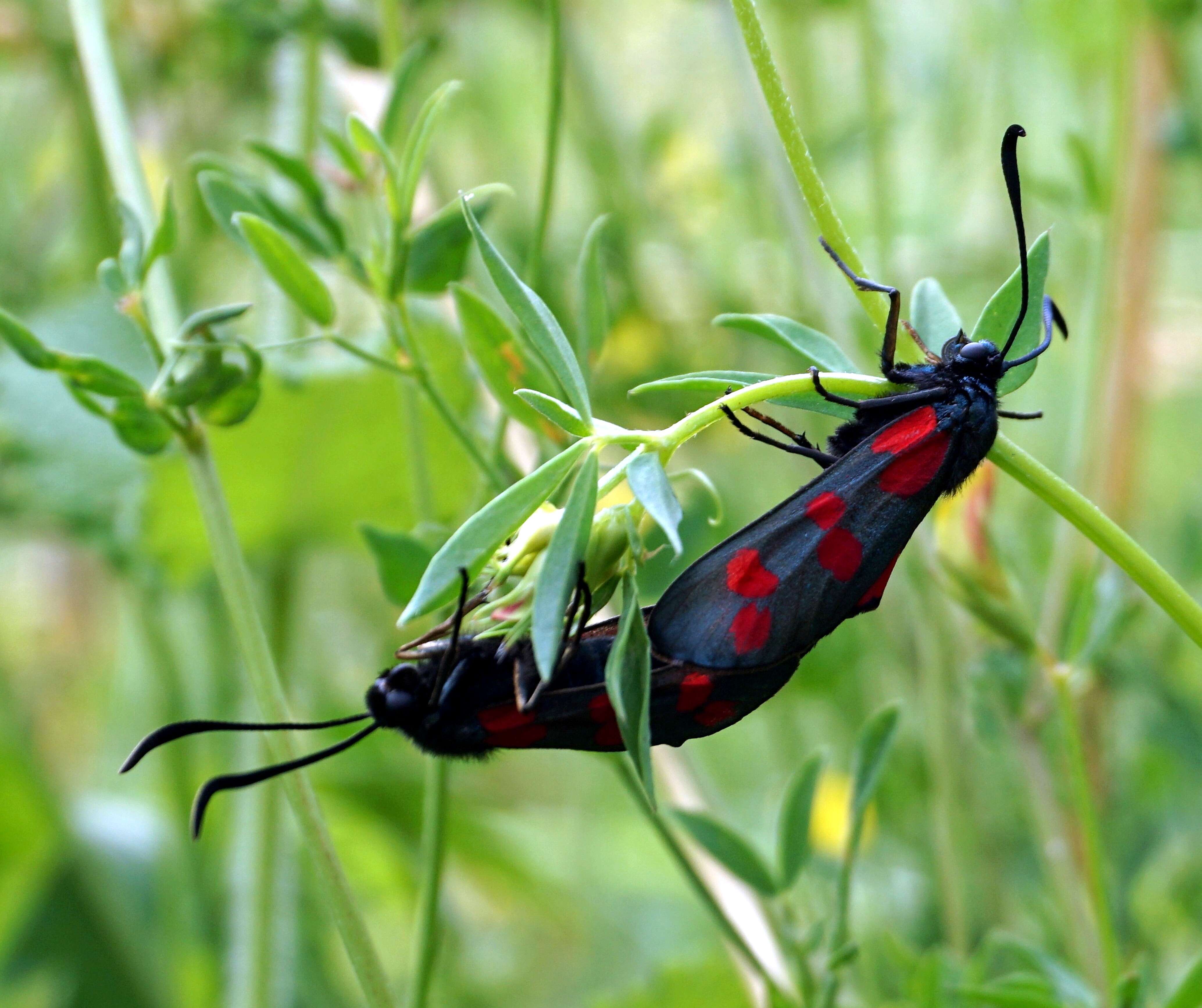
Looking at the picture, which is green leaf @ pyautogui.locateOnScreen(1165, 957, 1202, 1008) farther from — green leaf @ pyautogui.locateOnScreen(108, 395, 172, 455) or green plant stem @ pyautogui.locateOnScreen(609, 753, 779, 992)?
green leaf @ pyautogui.locateOnScreen(108, 395, 172, 455)

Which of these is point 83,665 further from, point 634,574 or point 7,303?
point 634,574

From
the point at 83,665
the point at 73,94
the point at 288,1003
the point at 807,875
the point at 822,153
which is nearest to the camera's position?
the point at 807,875

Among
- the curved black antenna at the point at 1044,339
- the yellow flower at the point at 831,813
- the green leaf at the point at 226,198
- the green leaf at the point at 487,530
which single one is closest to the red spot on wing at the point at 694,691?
the green leaf at the point at 487,530

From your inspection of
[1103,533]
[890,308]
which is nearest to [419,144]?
[890,308]

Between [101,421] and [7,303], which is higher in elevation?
[7,303]

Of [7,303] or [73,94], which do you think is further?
[7,303]

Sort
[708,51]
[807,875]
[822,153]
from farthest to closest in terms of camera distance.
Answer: [708,51] < [822,153] < [807,875]

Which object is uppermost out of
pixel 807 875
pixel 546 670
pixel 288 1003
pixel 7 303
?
pixel 7 303

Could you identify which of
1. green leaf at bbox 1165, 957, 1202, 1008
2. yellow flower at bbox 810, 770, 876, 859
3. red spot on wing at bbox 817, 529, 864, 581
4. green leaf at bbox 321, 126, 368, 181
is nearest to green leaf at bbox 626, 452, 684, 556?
red spot on wing at bbox 817, 529, 864, 581

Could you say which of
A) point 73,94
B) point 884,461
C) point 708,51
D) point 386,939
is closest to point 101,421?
point 73,94
